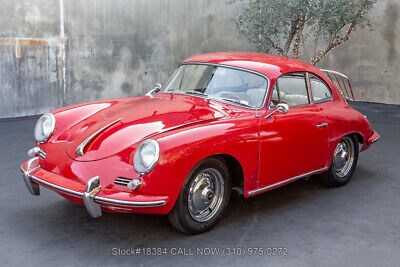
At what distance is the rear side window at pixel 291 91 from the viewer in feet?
14.9

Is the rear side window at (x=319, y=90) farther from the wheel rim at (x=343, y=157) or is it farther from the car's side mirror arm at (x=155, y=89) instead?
the car's side mirror arm at (x=155, y=89)

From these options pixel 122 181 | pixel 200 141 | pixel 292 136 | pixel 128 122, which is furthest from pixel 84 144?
pixel 292 136

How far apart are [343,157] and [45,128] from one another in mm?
3285

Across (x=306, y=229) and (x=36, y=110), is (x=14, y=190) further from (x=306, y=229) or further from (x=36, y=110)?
(x=36, y=110)

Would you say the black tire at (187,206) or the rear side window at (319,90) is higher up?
the rear side window at (319,90)

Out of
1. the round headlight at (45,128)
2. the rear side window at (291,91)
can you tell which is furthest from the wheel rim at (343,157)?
the round headlight at (45,128)

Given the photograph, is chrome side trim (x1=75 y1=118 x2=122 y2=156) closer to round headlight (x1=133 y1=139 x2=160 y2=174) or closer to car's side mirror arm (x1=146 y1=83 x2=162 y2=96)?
round headlight (x1=133 y1=139 x2=160 y2=174)

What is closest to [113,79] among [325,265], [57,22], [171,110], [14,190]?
[57,22]

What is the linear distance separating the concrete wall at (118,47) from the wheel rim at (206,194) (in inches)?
272

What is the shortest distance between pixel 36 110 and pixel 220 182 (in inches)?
277

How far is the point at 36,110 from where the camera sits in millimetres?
9930

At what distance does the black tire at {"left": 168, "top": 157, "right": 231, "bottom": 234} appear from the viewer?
12.0ft

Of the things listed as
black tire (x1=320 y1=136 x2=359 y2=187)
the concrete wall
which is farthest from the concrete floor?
the concrete wall

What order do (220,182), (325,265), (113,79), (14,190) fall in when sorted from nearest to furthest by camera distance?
(325,265)
(220,182)
(14,190)
(113,79)
